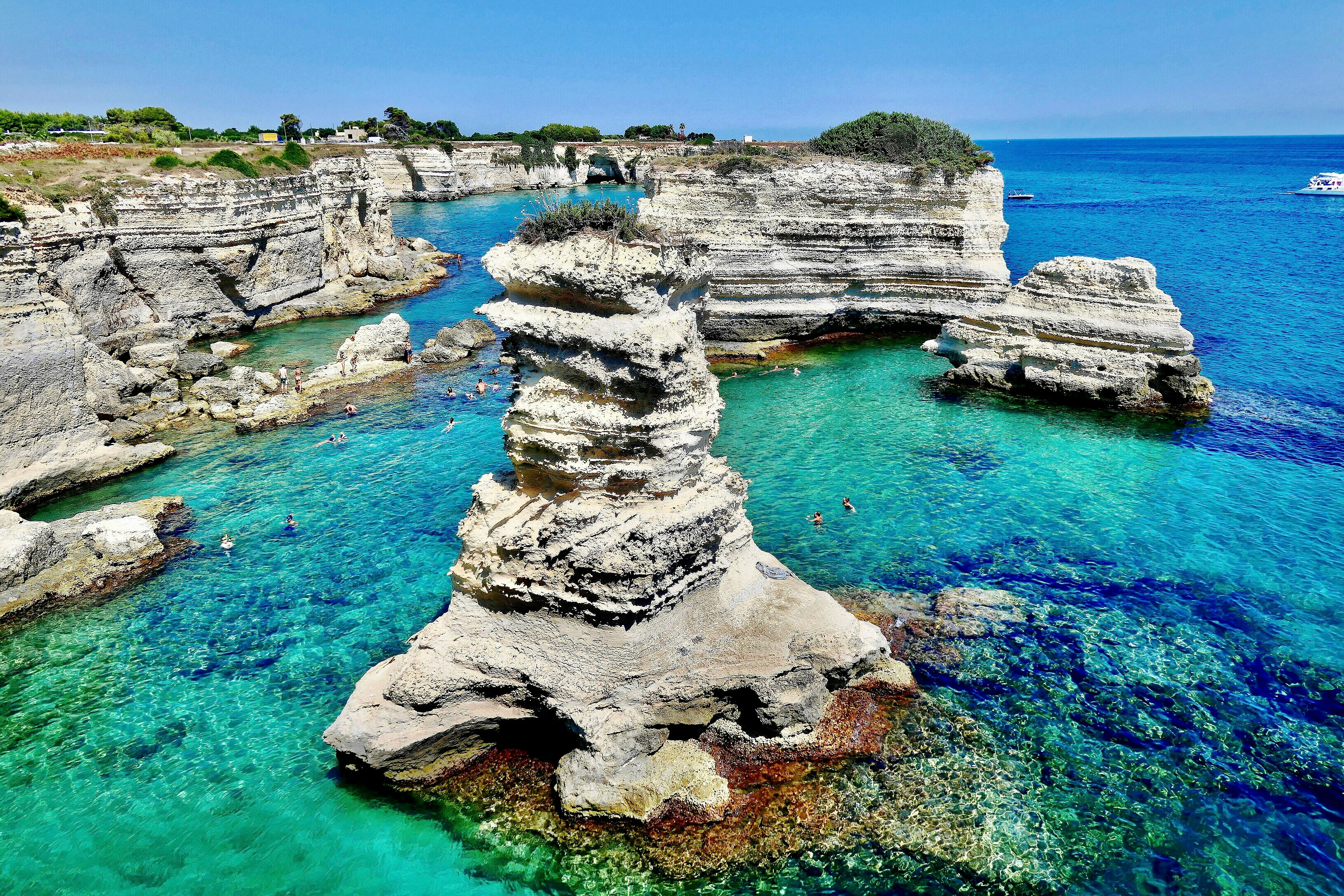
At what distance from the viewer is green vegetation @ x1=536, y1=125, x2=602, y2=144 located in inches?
4508

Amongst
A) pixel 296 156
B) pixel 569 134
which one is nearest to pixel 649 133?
pixel 569 134

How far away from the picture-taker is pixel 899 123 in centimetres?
3547

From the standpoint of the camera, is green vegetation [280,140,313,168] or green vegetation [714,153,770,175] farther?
green vegetation [280,140,313,168]

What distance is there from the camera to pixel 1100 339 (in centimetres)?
2603

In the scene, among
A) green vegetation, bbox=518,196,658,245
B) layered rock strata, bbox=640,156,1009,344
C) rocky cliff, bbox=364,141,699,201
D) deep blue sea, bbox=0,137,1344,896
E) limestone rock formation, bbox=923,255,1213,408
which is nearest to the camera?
deep blue sea, bbox=0,137,1344,896

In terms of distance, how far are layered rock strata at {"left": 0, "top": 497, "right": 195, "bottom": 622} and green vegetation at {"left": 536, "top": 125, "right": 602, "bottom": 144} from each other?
343 ft

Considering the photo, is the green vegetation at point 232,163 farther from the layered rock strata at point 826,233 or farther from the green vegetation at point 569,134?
the green vegetation at point 569,134

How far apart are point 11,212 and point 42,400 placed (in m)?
10.4

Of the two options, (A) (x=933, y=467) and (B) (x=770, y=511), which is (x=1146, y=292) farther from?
(B) (x=770, y=511)

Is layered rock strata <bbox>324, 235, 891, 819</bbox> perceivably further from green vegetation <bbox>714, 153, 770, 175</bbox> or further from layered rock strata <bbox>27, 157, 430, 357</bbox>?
layered rock strata <bbox>27, 157, 430, 357</bbox>

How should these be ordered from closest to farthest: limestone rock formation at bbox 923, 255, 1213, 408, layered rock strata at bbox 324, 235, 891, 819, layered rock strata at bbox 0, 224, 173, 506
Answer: layered rock strata at bbox 324, 235, 891, 819
layered rock strata at bbox 0, 224, 173, 506
limestone rock formation at bbox 923, 255, 1213, 408

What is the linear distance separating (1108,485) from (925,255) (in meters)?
15.3

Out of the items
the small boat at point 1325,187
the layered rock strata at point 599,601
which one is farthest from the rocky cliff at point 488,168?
the layered rock strata at point 599,601

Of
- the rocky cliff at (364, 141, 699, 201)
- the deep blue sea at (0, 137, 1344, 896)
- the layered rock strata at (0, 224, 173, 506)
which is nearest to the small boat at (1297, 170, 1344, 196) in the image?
the rocky cliff at (364, 141, 699, 201)
